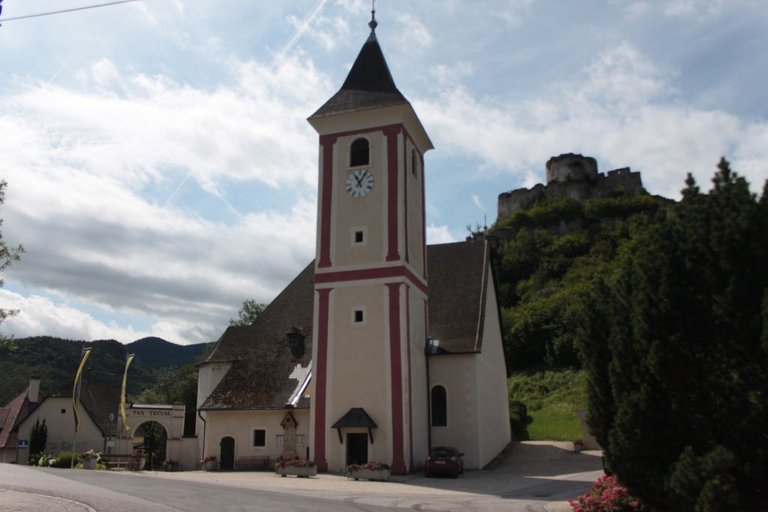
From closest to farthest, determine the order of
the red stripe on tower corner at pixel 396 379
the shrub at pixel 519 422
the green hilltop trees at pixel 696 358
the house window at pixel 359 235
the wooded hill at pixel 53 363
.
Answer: the green hilltop trees at pixel 696 358 → the red stripe on tower corner at pixel 396 379 → the house window at pixel 359 235 → the shrub at pixel 519 422 → the wooded hill at pixel 53 363

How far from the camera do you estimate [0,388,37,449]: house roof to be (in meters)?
47.2

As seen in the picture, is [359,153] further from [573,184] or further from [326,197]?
[573,184]

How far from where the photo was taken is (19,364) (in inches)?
3420

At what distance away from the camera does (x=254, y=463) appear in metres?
31.1

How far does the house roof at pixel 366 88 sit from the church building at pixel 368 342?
64 mm

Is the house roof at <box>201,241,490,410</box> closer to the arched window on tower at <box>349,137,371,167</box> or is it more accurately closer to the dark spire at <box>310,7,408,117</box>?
the arched window on tower at <box>349,137,371,167</box>

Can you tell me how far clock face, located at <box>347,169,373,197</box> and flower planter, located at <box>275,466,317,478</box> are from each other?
1178 cm

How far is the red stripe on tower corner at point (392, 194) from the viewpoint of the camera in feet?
97.7

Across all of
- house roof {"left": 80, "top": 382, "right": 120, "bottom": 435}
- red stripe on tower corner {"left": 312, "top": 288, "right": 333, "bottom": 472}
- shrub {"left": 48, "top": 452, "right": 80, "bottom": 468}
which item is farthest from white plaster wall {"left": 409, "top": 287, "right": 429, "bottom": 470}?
house roof {"left": 80, "top": 382, "right": 120, "bottom": 435}

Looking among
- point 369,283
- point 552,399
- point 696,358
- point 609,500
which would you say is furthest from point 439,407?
point 552,399

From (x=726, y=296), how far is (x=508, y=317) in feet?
188

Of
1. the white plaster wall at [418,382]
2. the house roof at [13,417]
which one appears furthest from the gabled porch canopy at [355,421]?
A: the house roof at [13,417]

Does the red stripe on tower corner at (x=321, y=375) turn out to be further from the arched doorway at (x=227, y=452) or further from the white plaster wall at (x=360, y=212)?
the arched doorway at (x=227, y=452)

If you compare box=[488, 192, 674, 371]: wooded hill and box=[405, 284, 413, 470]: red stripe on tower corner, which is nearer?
box=[405, 284, 413, 470]: red stripe on tower corner
